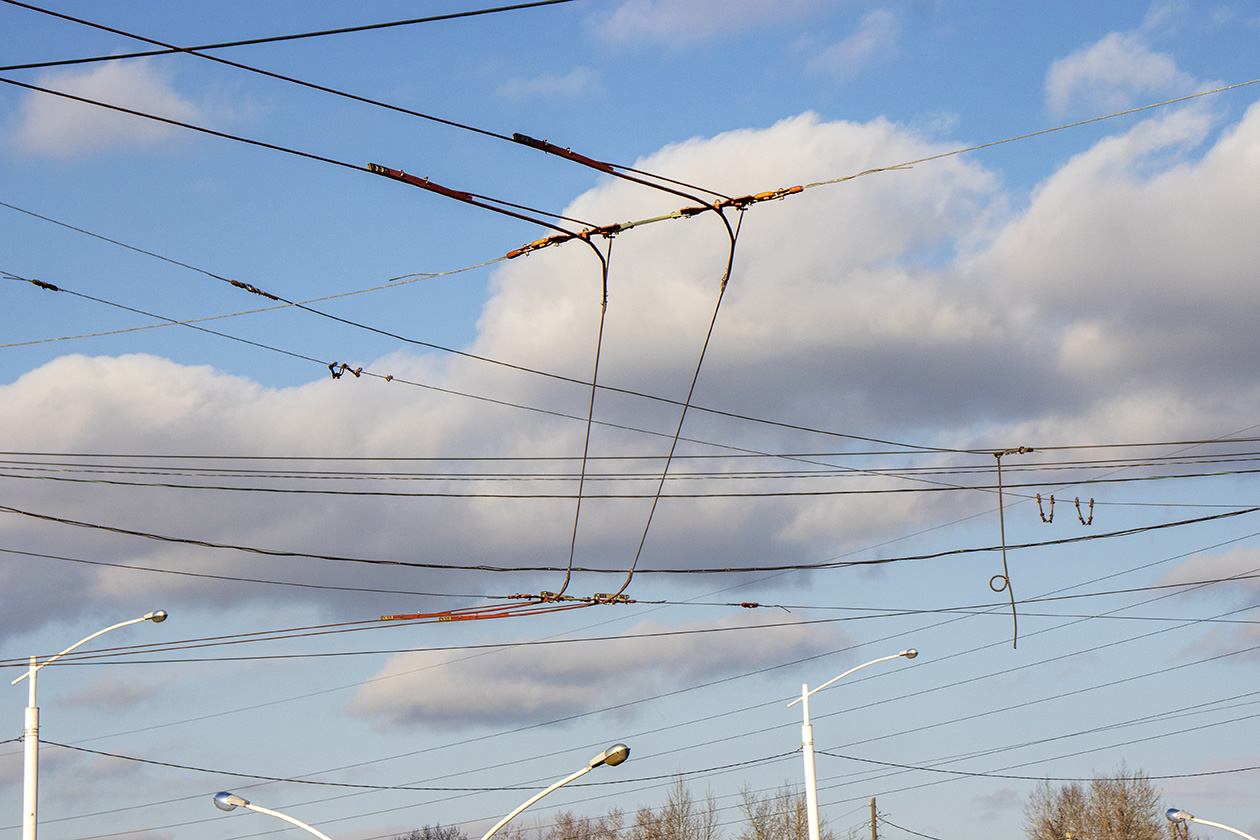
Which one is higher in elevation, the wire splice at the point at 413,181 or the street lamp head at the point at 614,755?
the wire splice at the point at 413,181

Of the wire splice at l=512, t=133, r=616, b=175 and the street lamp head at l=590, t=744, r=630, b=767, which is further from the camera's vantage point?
the street lamp head at l=590, t=744, r=630, b=767

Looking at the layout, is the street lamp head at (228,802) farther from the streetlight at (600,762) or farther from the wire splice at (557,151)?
the wire splice at (557,151)

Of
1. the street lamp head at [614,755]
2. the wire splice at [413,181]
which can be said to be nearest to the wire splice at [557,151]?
the wire splice at [413,181]

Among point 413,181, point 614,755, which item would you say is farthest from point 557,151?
point 614,755

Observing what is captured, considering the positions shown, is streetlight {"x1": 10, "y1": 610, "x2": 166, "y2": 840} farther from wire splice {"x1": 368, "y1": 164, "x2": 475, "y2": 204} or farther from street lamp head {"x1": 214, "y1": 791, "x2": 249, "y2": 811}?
wire splice {"x1": 368, "y1": 164, "x2": 475, "y2": 204}

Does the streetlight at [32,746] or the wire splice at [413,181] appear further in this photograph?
the streetlight at [32,746]

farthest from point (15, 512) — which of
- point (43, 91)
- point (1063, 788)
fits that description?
point (1063, 788)

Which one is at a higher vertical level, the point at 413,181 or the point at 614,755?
the point at 413,181

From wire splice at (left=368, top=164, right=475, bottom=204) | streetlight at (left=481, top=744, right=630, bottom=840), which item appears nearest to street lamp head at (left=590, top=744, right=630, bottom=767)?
streetlight at (left=481, top=744, right=630, bottom=840)

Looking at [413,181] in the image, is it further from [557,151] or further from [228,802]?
[228,802]

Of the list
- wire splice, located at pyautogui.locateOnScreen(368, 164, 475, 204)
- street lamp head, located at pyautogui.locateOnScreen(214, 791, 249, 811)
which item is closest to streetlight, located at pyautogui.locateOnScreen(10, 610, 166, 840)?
street lamp head, located at pyautogui.locateOnScreen(214, 791, 249, 811)

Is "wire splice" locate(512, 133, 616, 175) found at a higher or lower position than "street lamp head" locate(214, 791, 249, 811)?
higher

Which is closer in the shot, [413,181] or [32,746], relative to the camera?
[413,181]

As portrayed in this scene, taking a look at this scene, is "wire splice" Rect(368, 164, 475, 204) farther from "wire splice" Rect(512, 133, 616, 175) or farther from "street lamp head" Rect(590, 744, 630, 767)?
"street lamp head" Rect(590, 744, 630, 767)
